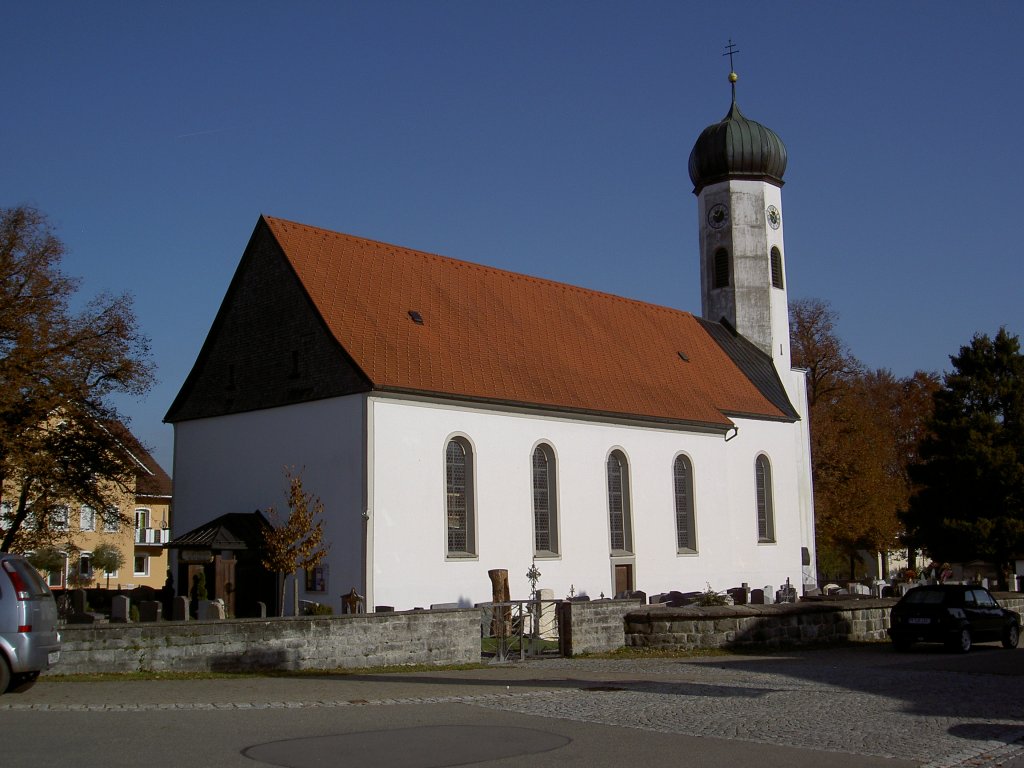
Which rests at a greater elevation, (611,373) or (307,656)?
(611,373)

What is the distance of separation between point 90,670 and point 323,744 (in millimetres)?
6481

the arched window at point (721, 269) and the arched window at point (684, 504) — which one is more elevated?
the arched window at point (721, 269)

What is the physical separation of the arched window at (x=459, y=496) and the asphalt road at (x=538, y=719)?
32.0 feet

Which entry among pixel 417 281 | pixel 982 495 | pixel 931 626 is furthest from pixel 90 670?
pixel 982 495

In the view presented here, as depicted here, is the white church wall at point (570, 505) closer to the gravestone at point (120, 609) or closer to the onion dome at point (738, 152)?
the gravestone at point (120, 609)

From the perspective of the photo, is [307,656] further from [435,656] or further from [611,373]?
[611,373]

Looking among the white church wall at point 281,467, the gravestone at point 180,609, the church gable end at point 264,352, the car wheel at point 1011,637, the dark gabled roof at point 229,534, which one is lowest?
the car wheel at point 1011,637

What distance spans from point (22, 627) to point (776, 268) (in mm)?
34296

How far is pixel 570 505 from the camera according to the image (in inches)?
1141

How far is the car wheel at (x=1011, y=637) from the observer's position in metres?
22.0

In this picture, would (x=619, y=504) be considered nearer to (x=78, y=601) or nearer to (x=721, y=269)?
(x=721, y=269)

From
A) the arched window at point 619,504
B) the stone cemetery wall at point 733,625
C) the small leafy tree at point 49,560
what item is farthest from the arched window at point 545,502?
the small leafy tree at point 49,560

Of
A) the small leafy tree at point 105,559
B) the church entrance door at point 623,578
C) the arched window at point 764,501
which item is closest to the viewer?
the church entrance door at point 623,578

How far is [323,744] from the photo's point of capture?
9461mm
